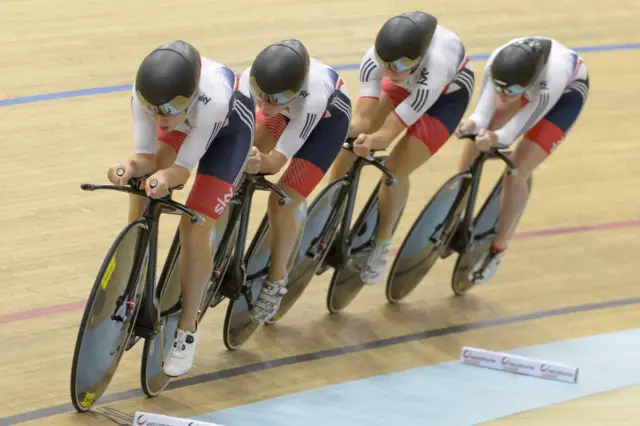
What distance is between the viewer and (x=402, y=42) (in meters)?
4.53

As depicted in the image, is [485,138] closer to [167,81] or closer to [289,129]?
[289,129]

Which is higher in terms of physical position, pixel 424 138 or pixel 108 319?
pixel 424 138

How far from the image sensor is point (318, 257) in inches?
195

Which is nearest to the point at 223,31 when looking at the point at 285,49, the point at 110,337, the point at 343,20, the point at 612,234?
the point at 343,20

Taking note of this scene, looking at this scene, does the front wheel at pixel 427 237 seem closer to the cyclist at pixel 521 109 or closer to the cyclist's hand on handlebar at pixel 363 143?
the cyclist at pixel 521 109

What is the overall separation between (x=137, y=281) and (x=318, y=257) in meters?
1.23

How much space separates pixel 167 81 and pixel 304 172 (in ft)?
3.23

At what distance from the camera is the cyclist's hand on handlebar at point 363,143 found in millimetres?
4609

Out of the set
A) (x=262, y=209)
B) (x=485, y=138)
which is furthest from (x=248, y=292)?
(x=262, y=209)

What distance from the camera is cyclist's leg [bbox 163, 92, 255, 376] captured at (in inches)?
156

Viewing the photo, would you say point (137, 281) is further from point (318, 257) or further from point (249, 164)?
point (318, 257)

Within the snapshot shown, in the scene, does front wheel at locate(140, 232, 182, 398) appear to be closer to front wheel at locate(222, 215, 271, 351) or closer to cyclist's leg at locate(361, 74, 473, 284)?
front wheel at locate(222, 215, 271, 351)

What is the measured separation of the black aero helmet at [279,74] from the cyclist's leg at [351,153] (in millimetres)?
883

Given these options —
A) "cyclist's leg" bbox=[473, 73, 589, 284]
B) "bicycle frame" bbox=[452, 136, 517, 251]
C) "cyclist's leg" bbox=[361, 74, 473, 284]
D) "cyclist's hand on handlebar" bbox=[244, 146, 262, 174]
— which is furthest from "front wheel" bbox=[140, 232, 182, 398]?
"cyclist's leg" bbox=[473, 73, 589, 284]
